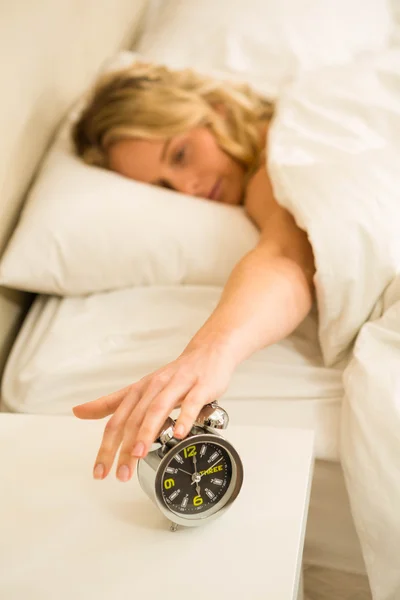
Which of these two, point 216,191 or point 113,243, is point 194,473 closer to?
point 113,243

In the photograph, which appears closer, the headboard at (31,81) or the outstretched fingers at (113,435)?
the outstretched fingers at (113,435)

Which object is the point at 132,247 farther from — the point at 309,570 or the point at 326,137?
the point at 309,570

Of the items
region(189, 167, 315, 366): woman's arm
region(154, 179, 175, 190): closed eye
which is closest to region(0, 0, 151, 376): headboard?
region(154, 179, 175, 190): closed eye

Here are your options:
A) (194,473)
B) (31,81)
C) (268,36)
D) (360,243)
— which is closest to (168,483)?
(194,473)

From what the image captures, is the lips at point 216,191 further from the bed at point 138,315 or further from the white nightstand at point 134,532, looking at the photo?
the white nightstand at point 134,532

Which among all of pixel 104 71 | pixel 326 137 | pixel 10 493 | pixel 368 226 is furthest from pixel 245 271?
pixel 104 71

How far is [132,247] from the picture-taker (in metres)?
1.15

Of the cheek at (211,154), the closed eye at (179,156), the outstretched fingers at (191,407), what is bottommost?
the closed eye at (179,156)

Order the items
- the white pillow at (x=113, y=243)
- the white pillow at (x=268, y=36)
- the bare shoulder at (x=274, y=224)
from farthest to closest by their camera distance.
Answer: the white pillow at (x=268, y=36)
the white pillow at (x=113, y=243)
the bare shoulder at (x=274, y=224)

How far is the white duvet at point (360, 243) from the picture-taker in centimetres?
79

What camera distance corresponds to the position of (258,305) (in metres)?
0.88

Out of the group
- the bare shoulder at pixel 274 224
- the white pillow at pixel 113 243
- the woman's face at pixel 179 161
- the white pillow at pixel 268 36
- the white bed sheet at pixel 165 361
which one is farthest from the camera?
the white pillow at pixel 268 36

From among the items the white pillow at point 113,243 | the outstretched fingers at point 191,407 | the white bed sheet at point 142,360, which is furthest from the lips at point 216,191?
the outstretched fingers at point 191,407

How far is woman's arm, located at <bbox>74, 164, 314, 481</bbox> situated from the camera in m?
0.64
